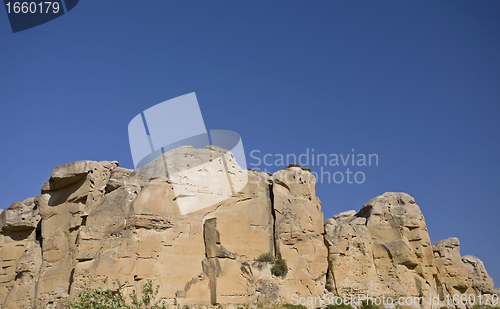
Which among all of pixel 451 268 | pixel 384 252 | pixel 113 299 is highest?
pixel 384 252

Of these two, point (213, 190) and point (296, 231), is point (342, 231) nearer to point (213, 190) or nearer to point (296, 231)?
point (296, 231)

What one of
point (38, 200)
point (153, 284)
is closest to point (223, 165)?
point (153, 284)

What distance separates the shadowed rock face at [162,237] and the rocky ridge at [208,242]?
0.05 m

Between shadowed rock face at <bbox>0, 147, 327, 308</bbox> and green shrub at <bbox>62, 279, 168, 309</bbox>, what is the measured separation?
84 cm

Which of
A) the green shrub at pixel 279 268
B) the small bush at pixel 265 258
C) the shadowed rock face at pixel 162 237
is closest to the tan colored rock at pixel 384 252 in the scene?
the shadowed rock face at pixel 162 237

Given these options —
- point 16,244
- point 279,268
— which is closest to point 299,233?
point 279,268

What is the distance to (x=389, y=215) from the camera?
95.7ft

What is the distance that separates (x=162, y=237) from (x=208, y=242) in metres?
2.35

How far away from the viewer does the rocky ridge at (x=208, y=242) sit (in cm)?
2152

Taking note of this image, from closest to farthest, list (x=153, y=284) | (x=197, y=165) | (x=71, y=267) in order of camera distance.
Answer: (x=153, y=284) → (x=71, y=267) → (x=197, y=165)

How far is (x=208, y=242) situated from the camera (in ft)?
75.4

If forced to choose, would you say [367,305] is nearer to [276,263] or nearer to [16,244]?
[276,263]

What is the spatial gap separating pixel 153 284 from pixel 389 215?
15.1 meters

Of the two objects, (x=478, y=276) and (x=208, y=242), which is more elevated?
(x=478, y=276)
